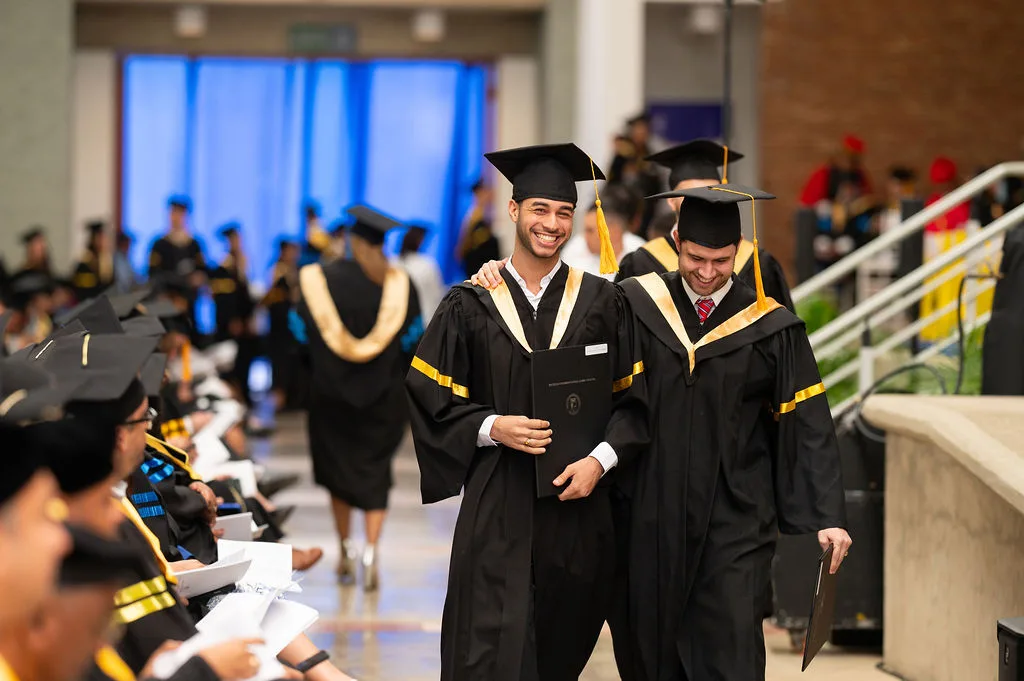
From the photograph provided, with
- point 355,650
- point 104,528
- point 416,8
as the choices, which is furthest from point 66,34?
point 104,528

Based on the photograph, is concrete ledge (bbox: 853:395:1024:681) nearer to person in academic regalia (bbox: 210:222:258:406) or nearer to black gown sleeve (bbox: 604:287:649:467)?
black gown sleeve (bbox: 604:287:649:467)

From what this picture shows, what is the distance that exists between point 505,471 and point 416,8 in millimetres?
14342

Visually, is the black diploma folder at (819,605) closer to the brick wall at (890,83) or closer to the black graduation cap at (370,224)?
the black graduation cap at (370,224)

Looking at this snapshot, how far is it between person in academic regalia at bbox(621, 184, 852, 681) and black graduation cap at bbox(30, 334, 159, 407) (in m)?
1.59

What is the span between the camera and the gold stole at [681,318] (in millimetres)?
4316

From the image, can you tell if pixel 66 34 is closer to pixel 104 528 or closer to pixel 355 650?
pixel 355 650

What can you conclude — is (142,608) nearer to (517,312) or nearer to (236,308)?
(517,312)

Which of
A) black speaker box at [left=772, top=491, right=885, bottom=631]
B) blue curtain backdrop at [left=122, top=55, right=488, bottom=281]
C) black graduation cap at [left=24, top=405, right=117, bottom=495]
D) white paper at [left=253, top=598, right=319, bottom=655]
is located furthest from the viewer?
blue curtain backdrop at [left=122, top=55, right=488, bottom=281]

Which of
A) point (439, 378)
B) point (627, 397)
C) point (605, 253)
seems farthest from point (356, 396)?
point (627, 397)

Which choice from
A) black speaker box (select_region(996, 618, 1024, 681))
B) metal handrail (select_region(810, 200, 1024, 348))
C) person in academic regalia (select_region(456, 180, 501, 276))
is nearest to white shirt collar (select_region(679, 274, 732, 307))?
black speaker box (select_region(996, 618, 1024, 681))

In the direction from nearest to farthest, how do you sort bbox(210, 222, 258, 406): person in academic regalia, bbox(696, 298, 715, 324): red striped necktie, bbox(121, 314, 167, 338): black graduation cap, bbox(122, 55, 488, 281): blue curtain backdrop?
bbox(696, 298, 715, 324): red striped necktie, bbox(121, 314, 167, 338): black graduation cap, bbox(210, 222, 258, 406): person in academic regalia, bbox(122, 55, 488, 281): blue curtain backdrop

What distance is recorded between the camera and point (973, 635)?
4977 mm

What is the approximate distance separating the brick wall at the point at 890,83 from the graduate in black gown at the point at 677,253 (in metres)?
10.7

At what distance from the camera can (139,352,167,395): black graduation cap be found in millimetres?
3547
